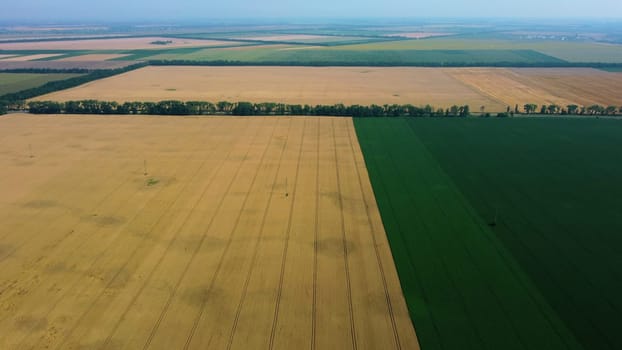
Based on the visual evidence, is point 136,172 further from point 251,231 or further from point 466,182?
point 466,182

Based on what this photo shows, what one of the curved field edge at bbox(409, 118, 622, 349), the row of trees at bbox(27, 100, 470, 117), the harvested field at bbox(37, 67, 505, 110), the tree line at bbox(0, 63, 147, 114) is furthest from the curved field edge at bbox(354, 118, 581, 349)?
the tree line at bbox(0, 63, 147, 114)

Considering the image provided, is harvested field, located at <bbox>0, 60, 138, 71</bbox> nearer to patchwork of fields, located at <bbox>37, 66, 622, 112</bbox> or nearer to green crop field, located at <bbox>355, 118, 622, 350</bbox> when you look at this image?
patchwork of fields, located at <bbox>37, 66, 622, 112</bbox>

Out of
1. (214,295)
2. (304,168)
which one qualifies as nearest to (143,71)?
(304,168)

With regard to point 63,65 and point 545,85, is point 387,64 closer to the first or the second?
point 545,85

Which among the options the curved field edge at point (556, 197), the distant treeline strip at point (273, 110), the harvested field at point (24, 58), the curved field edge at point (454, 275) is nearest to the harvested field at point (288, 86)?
the distant treeline strip at point (273, 110)

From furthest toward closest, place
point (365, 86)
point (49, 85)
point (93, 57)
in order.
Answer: point (93, 57) → point (365, 86) → point (49, 85)

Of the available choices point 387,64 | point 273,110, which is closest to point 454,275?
point 273,110
